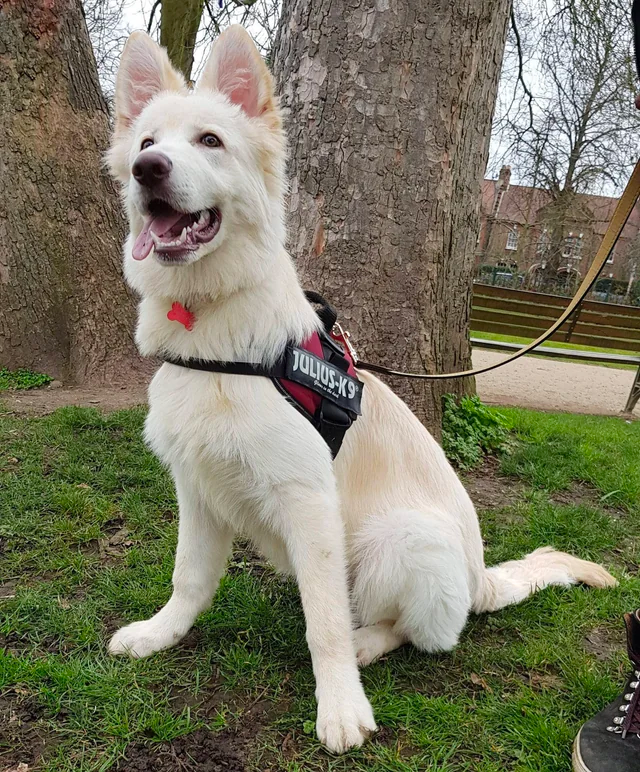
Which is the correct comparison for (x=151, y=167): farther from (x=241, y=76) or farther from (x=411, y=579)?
(x=411, y=579)

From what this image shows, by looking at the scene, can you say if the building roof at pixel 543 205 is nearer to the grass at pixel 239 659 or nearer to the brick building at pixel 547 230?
the brick building at pixel 547 230

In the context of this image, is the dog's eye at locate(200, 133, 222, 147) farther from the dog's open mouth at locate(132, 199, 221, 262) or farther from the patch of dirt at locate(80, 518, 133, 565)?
the patch of dirt at locate(80, 518, 133, 565)

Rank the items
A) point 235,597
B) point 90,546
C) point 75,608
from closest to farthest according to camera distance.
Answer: point 75,608, point 235,597, point 90,546

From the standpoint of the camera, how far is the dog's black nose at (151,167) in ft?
5.75

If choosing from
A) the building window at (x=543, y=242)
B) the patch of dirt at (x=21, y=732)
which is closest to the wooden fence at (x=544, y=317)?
the patch of dirt at (x=21, y=732)

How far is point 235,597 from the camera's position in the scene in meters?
2.64

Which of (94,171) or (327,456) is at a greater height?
(94,171)

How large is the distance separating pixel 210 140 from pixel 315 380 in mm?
944

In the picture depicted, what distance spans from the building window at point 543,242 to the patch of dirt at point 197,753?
31617mm


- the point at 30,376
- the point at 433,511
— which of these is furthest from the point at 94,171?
the point at 433,511

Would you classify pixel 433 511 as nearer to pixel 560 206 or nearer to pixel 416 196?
pixel 416 196

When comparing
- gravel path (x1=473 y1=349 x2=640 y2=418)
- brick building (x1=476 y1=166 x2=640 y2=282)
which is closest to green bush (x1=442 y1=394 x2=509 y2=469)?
gravel path (x1=473 y1=349 x2=640 y2=418)

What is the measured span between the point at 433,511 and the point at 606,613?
3.72ft

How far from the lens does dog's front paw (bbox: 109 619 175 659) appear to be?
223 cm
